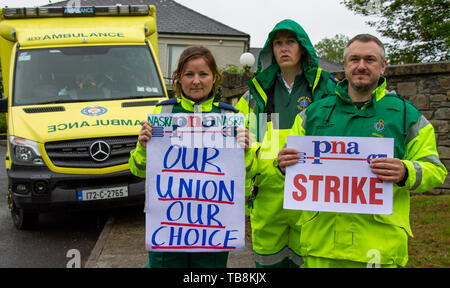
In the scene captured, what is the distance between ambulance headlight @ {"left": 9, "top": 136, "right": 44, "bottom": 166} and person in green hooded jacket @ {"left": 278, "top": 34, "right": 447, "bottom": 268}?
4130mm

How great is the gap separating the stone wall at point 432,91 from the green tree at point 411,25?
285 cm

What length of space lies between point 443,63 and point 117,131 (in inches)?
195

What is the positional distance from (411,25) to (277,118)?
9.05 metres

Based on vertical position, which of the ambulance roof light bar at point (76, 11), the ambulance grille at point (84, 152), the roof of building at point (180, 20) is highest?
the roof of building at point (180, 20)

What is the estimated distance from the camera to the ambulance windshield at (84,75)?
6.39 meters

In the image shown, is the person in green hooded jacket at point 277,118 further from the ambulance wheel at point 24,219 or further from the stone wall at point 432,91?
the stone wall at point 432,91

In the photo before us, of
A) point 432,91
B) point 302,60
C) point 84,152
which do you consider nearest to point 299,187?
point 302,60

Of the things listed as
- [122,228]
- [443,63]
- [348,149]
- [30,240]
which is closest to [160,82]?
[122,228]

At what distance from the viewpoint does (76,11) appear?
7.20 metres

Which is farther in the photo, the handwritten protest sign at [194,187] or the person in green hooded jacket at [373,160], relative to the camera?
the handwritten protest sign at [194,187]

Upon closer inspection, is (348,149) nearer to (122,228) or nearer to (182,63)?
(182,63)

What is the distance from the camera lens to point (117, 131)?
588cm

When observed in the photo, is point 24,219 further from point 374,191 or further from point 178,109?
point 374,191

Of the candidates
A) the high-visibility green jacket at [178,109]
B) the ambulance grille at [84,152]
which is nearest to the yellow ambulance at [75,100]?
the ambulance grille at [84,152]
